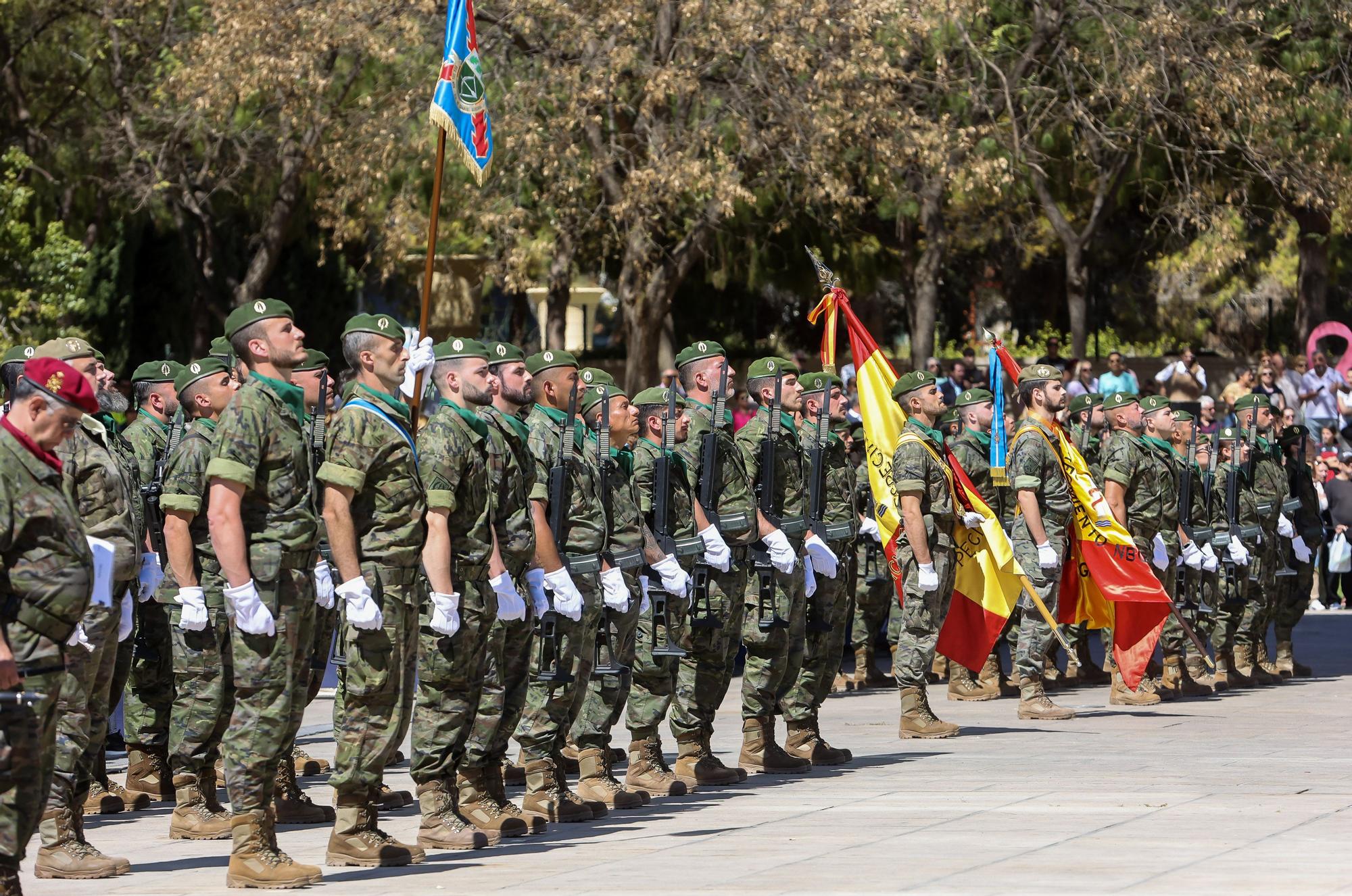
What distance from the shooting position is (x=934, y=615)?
1246cm

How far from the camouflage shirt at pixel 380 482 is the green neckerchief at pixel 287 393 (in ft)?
0.49

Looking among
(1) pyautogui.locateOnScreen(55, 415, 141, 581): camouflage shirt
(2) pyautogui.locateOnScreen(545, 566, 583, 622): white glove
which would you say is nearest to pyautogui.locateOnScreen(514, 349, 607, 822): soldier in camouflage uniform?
(2) pyautogui.locateOnScreen(545, 566, 583, 622): white glove

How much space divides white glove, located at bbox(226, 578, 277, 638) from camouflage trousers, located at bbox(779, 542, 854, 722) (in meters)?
4.38

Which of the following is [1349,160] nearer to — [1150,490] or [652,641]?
[1150,490]

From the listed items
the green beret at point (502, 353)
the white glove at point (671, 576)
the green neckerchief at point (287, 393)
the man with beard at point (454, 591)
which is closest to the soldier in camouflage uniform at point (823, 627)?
the white glove at point (671, 576)

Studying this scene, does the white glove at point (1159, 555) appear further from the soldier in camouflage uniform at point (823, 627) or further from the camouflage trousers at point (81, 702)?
the camouflage trousers at point (81, 702)

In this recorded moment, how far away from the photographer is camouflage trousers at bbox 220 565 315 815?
7840 mm

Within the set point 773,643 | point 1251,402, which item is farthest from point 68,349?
point 1251,402

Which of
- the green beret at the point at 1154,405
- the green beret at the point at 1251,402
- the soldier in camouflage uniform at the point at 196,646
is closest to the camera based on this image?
the soldier in camouflage uniform at the point at 196,646

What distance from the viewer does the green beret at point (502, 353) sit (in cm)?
916

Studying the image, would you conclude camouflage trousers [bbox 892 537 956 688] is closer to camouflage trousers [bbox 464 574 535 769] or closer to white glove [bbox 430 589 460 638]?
camouflage trousers [bbox 464 574 535 769]

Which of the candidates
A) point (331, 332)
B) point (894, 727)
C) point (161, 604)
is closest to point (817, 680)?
point (894, 727)

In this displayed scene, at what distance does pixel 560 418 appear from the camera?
980 centimetres

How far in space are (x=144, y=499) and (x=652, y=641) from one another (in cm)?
269
